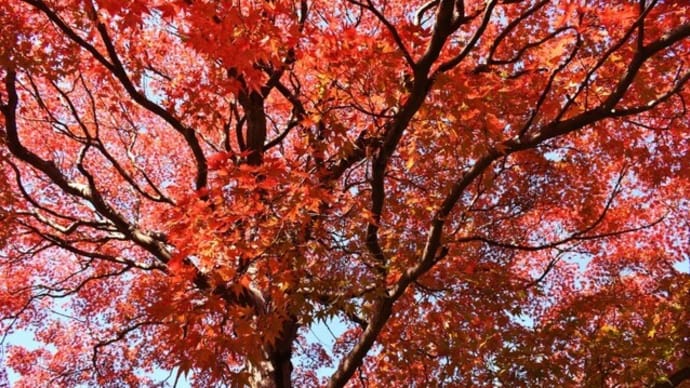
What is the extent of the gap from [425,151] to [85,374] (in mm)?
8607

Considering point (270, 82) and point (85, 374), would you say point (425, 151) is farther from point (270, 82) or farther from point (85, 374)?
point (85, 374)

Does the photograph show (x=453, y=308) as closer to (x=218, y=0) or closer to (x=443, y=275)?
(x=443, y=275)

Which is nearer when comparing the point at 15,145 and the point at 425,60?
the point at 425,60

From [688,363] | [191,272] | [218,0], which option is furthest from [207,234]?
[688,363]

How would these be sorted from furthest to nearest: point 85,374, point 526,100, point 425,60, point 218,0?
point 85,374
point 526,100
point 218,0
point 425,60

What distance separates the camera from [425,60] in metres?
4.96

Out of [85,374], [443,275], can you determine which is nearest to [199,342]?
[443,275]

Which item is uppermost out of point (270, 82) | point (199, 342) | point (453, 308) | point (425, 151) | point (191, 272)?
point (270, 82)

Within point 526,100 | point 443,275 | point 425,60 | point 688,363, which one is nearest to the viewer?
point 425,60

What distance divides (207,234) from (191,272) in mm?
445

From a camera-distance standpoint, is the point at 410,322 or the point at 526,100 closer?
the point at 526,100

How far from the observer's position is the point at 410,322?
8805 mm

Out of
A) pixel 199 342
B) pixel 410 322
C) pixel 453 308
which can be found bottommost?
pixel 199 342

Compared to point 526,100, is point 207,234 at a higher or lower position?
lower
